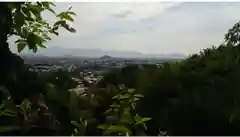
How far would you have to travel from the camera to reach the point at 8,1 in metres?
0.94

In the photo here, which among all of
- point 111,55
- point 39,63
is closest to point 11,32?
point 39,63

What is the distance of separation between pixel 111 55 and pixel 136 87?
0.51 ft

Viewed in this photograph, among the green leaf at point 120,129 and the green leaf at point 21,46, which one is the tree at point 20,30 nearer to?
the green leaf at point 21,46

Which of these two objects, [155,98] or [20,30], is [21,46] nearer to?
[20,30]

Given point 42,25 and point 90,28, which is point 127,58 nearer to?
point 90,28

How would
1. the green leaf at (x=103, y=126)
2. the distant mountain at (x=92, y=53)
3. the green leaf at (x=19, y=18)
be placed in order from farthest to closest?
the distant mountain at (x=92, y=53), the green leaf at (x=103, y=126), the green leaf at (x=19, y=18)

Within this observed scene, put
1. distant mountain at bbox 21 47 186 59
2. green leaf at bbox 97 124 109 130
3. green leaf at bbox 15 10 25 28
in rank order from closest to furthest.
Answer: green leaf at bbox 15 10 25 28 < green leaf at bbox 97 124 109 130 < distant mountain at bbox 21 47 186 59

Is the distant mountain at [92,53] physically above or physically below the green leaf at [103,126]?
above

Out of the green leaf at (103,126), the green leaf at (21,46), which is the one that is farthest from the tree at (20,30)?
the green leaf at (103,126)

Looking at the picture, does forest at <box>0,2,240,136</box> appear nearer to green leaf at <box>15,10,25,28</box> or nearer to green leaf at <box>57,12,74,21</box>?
green leaf at <box>57,12,74,21</box>

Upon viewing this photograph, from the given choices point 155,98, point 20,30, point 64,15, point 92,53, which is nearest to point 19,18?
point 20,30

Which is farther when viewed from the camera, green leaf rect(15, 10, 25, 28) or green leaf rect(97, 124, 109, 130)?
green leaf rect(97, 124, 109, 130)

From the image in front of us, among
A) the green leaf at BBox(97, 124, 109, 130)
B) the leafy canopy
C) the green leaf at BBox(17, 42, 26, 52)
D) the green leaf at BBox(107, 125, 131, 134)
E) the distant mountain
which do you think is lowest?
the green leaf at BBox(97, 124, 109, 130)

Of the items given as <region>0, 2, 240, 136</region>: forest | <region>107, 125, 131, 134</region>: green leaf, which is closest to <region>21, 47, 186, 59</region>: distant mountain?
<region>0, 2, 240, 136</region>: forest
